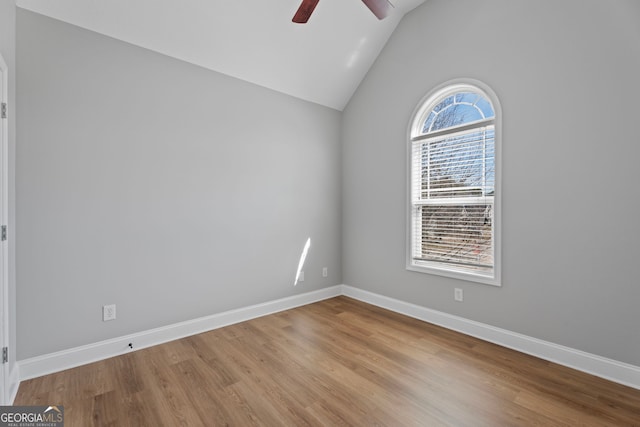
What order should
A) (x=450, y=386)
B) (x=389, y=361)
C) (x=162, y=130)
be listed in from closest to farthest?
(x=450, y=386) < (x=389, y=361) < (x=162, y=130)

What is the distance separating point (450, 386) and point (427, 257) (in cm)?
150

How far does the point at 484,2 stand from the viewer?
2.77 metres

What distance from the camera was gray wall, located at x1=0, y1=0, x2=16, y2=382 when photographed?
75.0 inches

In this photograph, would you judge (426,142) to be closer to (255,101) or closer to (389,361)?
(255,101)

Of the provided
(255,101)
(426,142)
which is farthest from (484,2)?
(255,101)

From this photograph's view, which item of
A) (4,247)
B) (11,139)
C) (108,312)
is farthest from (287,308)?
(11,139)

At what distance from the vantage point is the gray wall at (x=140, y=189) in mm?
2207

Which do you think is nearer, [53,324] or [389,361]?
[53,324]

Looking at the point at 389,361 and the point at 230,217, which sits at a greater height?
the point at 230,217

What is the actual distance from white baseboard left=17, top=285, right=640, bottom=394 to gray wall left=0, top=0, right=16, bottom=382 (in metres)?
0.26

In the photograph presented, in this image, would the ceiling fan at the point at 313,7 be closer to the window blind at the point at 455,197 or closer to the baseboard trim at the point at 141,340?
the window blind at the point at 455,197

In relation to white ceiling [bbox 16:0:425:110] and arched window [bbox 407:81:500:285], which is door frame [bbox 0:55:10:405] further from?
arched window [bbox 407:81:500:285]

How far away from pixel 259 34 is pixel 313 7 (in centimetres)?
96

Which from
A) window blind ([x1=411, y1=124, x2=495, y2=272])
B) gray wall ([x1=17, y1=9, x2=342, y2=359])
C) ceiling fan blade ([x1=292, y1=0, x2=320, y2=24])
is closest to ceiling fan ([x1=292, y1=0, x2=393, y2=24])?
ceiling fan blade ([x1=292, y1=0, x2=320, y2=24])
